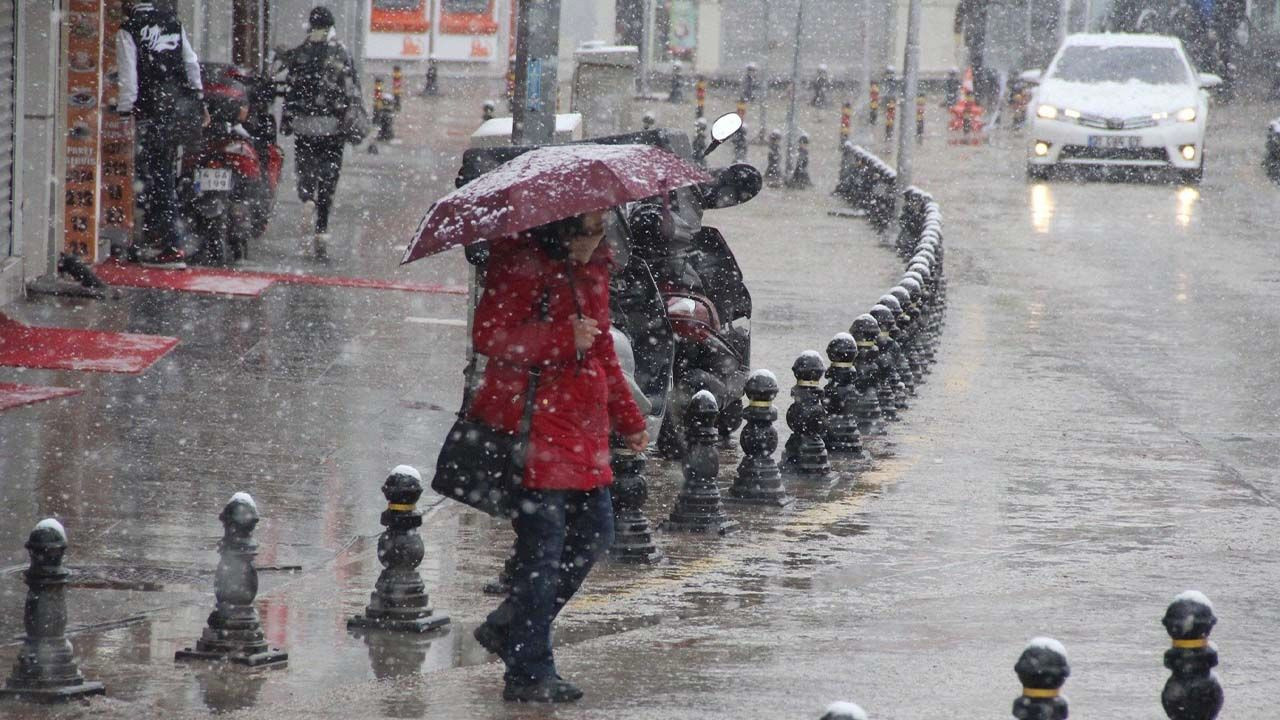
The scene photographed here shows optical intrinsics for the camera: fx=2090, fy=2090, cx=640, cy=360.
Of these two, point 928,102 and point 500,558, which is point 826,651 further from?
point 928,102

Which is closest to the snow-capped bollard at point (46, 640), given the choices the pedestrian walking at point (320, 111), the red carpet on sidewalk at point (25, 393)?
the red carpet on sidewalk at point (25, 393)

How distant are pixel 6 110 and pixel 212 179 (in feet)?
7.06

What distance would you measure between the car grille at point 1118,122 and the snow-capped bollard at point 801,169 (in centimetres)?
359

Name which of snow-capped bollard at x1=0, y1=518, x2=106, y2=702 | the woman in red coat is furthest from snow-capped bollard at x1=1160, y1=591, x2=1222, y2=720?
snow-capped bollard at x1=0, y1=518, x2=106, y2=702

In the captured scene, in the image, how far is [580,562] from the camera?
6.58 metres

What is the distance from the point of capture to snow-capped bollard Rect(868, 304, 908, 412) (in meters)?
12.2

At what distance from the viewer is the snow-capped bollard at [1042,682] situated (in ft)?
16.9

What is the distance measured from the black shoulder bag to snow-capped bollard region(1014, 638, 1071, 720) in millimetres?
1799


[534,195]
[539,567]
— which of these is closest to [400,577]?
[539,567]

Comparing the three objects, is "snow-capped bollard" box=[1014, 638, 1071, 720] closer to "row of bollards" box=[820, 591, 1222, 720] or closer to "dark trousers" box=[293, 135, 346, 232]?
"row of bollards" box=[820, 591, 1222, 720]

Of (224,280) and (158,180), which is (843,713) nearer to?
(224,280)

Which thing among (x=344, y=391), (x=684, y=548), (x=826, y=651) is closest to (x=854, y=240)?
(x=344, y=391)

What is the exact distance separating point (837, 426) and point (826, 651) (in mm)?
4118

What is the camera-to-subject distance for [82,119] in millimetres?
15312
